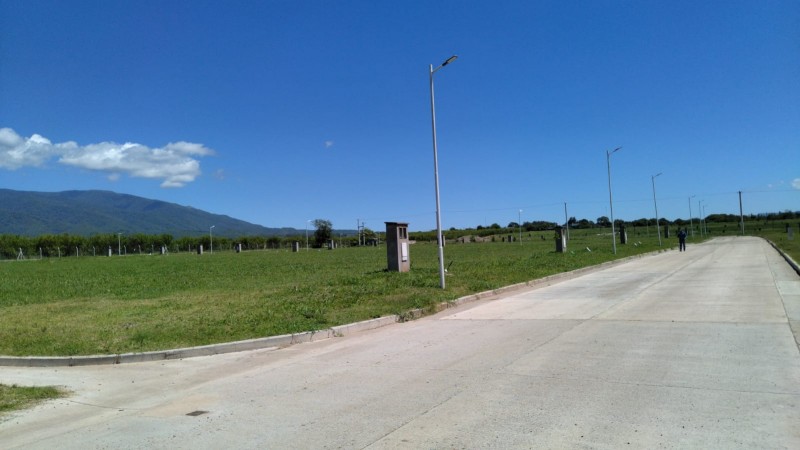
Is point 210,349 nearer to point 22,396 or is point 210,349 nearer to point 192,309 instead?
point 22,396

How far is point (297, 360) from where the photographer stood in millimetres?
9312

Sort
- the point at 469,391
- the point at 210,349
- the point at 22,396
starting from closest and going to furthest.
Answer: the point at 469,391 < the point at 22,396 < the point at 210,349

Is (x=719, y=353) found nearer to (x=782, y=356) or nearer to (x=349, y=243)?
(x=782, y=356)

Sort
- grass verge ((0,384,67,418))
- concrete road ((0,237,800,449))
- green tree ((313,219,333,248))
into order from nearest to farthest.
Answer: concrete road ((0,237,800,449)) → grass verge ((0,384,67,418)) → green tree ((313,219,333,248))

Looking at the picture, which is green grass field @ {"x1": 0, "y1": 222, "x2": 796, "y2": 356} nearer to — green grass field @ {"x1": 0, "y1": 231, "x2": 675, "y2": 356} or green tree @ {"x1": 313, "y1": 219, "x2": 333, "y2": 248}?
green grass field @ {"x1": 0, "y1": 231, "x2": 675, "y2": 356}

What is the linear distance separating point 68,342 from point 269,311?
14.4 feet

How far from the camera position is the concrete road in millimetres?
5211

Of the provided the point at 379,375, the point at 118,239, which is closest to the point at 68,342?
the point at 379,375

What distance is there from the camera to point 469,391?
6.62 meters

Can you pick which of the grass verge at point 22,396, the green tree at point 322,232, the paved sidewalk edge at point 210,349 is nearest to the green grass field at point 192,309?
the paved sidewalk edge at point 210,349

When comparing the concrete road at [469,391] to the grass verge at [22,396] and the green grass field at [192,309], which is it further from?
the green grass field at [192,309]

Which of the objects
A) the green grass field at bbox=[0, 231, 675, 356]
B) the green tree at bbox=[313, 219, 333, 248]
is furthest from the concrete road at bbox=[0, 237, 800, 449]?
the green tree at bbox=[313, 219, 333, 248]

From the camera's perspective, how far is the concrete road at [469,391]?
5.21 m

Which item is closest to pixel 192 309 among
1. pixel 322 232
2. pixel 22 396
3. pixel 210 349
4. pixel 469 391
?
pixel 210 349
